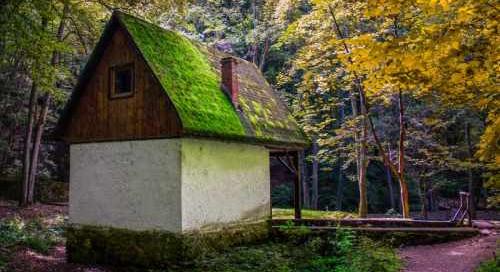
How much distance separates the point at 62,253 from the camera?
1383 cm

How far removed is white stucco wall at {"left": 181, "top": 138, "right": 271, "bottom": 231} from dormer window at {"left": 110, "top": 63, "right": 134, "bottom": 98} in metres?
2.63

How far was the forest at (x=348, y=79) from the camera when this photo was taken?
5.71m

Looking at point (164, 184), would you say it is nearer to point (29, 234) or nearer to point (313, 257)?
point (313, 257)

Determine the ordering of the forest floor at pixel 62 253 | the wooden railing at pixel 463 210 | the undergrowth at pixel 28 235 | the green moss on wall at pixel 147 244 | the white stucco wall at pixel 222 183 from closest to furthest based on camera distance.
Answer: the forest floor at pixel 62 253 < the green moss on wall at pixel 147 244 < the white stucco wall at pixel 222 183 < the wooden railing at pixel 463 210 < the undergrowth at pixel 28 235

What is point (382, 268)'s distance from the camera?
8.90 metres

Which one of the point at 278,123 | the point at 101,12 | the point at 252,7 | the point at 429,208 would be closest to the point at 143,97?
the point at 278,123

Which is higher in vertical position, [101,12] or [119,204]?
[101,12]

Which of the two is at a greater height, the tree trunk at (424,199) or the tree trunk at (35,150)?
the tree trunk at (35,150)

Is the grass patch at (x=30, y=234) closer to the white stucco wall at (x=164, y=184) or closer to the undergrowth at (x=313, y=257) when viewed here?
the white stucco wall at (x=164, y=184)

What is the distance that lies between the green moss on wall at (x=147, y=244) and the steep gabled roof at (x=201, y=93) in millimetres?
2692

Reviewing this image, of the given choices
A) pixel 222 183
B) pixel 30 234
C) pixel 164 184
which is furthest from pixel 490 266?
pixel 30 234

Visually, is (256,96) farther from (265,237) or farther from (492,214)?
(492,214)

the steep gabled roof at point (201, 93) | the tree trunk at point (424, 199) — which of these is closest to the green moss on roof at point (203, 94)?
the steep gabled roof at point (201, 93)

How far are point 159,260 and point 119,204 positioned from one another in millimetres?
2049
